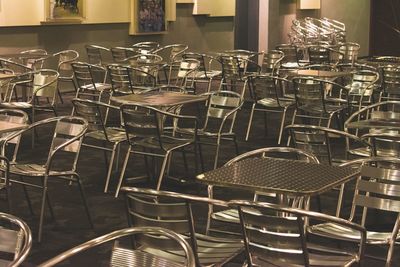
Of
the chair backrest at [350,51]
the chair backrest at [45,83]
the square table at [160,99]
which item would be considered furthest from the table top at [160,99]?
the chair backrest at [350,51]

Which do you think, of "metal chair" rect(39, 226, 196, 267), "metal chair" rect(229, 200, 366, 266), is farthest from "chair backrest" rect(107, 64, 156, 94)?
"metal chair" rect(39, 226, 196, 267)

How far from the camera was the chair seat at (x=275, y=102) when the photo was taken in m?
8.12

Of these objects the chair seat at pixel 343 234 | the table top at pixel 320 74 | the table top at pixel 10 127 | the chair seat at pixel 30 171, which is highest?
the table top at pixel 320 74

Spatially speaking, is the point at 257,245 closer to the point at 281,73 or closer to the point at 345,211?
the point at 345,211

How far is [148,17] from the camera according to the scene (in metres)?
13.5

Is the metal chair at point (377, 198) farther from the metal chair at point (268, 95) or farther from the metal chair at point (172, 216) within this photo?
the metal chair at point (268, 95)

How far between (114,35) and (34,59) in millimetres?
3094

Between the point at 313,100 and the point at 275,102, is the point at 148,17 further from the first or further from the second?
the point at 313,100

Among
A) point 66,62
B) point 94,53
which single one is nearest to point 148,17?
point 94,53

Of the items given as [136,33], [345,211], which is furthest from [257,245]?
[136,33]

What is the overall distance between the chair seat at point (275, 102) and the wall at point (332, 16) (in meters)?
7.40

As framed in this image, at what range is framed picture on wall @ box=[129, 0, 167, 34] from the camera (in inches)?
523

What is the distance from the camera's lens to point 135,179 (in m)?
6.54

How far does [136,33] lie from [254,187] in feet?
33.6
